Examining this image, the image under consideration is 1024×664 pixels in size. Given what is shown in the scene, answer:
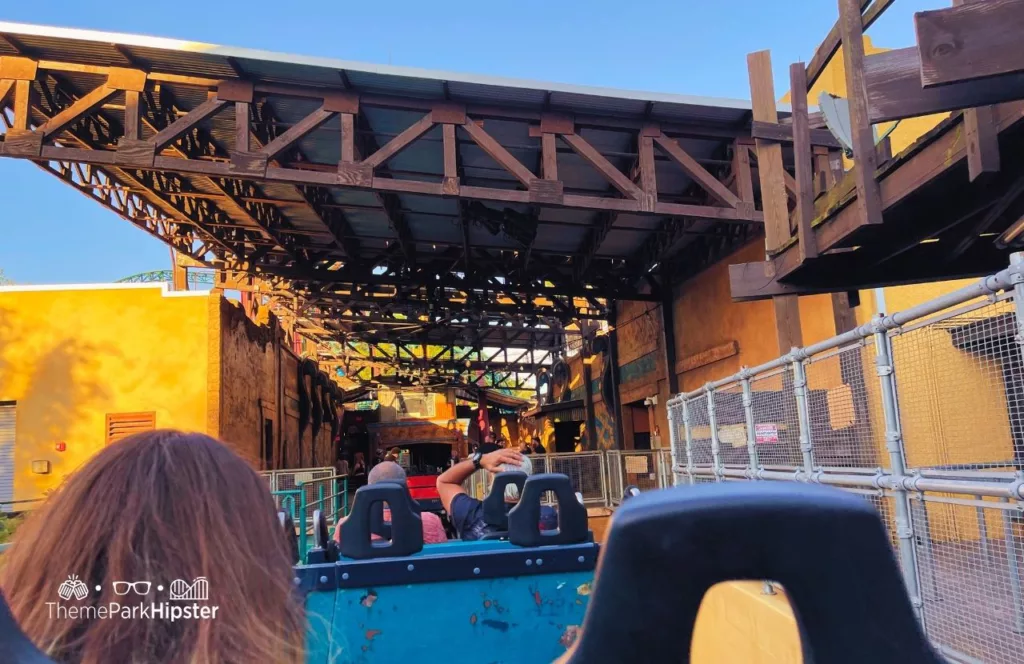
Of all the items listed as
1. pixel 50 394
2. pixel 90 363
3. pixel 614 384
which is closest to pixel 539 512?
pixel 90 363

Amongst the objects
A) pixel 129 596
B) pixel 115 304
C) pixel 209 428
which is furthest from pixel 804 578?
pixel 115 304

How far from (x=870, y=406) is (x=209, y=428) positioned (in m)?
11.5

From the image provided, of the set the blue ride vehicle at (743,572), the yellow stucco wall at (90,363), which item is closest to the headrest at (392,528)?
the blue ride vehicle at (743,572)

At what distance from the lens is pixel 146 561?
96 cm

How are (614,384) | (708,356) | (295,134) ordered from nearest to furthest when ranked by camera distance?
(295,134) → (708,356) → (614,384)

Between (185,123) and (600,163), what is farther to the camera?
(600,163)

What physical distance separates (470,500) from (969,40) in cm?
354

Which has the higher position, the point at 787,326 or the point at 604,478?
the point at 787,326

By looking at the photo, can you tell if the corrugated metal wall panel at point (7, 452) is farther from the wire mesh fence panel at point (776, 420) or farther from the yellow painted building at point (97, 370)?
the wire mesh fence panel at point (776, 420)

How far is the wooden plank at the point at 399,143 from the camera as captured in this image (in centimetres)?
826

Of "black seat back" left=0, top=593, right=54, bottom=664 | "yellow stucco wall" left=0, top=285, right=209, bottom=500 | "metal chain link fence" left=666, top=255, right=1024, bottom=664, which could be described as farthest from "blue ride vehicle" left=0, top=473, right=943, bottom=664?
"yellow stucco wall" left=0, top=285, right=209, bottom=500

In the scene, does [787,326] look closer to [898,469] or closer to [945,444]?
[945,444]

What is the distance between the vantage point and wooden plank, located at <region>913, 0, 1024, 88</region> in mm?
2605

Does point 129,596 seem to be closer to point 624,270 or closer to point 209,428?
point 209,428
